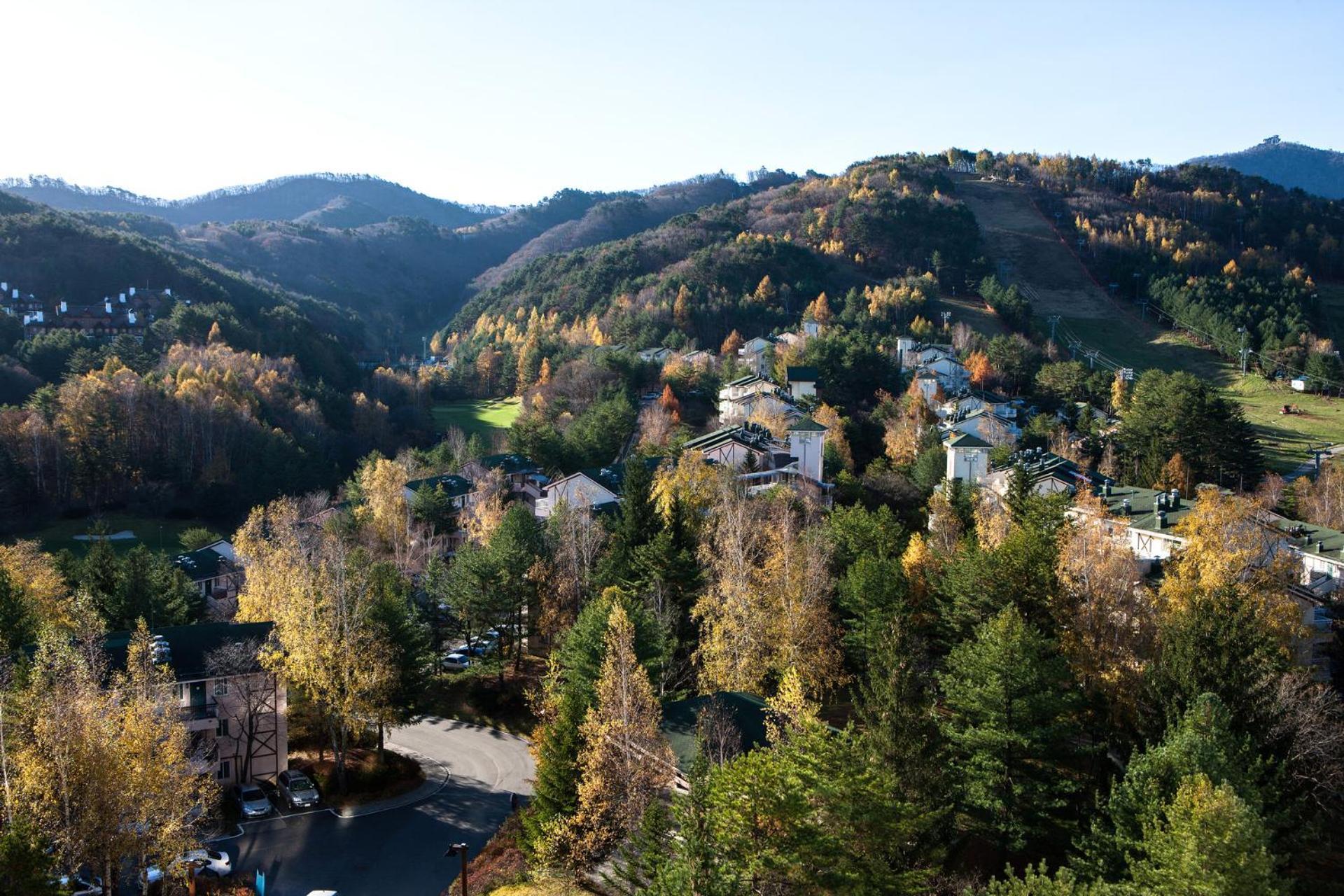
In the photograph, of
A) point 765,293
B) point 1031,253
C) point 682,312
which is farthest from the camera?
Answer: point 1031,253

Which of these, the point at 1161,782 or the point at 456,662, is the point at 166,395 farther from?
the point at 1161,782

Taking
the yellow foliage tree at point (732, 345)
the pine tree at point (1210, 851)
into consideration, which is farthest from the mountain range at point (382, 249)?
the pine tree at point (1210, 851)

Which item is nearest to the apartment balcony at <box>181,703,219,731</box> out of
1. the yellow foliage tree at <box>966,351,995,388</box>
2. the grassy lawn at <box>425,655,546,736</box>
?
the grassy lawn at <box>425,655,546,736</box>

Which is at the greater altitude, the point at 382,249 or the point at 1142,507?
the point at 382,249

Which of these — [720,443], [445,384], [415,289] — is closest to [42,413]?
[445,384]

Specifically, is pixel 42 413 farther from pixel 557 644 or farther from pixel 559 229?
pixel 559 229

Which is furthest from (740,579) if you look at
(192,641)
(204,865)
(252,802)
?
(192,641)

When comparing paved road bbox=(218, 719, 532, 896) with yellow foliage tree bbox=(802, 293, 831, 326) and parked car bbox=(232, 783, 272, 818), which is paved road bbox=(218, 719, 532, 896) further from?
yellow foliage tree bbox=(802, 293, 831, 326)
